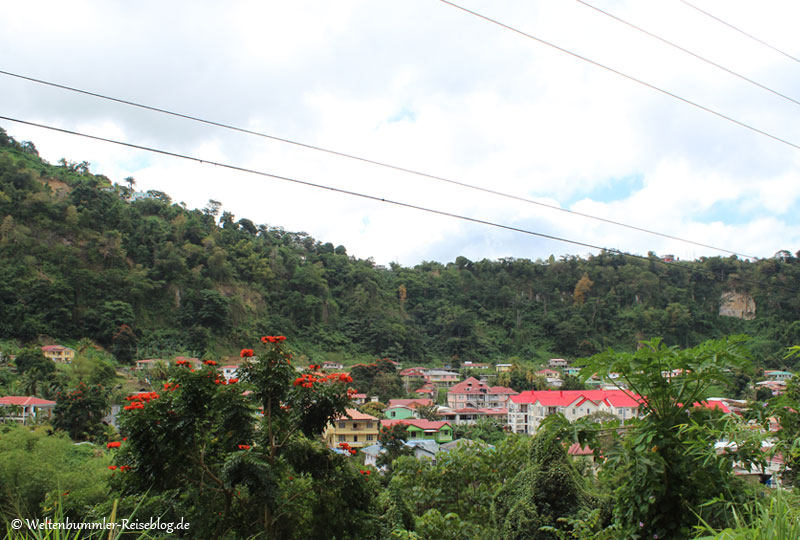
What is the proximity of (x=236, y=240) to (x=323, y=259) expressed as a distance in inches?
412

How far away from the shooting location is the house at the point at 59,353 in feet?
101

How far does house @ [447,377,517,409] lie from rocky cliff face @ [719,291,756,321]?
126 feet

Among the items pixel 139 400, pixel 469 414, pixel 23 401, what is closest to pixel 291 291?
pixel 469 414

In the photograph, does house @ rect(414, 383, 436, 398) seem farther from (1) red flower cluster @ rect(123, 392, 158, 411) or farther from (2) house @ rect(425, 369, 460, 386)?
(1) red flower cluster @ rect(123, 392, 158, 411)

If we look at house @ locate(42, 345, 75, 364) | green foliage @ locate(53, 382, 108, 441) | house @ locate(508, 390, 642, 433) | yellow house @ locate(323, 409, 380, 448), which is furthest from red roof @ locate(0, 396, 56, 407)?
house @ locate(508, 390, 642, 433)

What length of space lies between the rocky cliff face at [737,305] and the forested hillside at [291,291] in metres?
0.66

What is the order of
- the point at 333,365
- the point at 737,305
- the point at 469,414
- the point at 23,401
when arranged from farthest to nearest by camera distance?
the point at 737,305, the point at 333,365, the point at 469,414, the point at 23,401

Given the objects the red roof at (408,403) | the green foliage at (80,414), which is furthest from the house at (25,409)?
the red roof at (408,403)

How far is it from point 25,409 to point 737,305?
67942mm

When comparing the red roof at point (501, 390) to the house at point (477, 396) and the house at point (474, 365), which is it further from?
the house at point (474, 365)

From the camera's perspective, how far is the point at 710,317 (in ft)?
191

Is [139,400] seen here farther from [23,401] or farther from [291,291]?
[291,291]

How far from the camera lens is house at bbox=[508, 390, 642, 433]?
86.6ft

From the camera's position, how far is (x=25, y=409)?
66.6 ft
